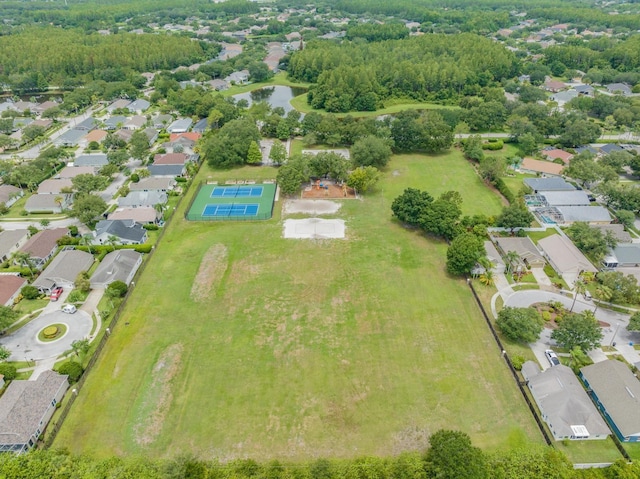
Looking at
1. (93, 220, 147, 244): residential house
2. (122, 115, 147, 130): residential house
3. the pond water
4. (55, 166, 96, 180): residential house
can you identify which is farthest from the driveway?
the pond water

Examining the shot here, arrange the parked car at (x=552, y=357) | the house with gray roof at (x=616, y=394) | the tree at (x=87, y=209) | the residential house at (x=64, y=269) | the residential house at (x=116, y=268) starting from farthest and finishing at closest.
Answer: the tree at (x=87, y=209) < the residential house at (x=116, y=268) < the residential house at (x=64, y=269) < the parked car at (x=552, y=357) < the house with gray roof at (x=616, y=394)

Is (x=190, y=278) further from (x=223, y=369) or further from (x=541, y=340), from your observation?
(x=541, y=340)

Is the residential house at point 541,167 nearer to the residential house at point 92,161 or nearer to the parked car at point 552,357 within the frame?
the parked car at point 552,357

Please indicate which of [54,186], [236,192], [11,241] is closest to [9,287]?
[11,241]

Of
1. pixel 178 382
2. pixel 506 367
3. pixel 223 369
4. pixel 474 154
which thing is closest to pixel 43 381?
pixel 178 382

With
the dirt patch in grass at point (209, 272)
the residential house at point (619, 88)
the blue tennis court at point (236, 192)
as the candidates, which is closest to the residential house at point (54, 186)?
the blue tennis court at point (236, 192)

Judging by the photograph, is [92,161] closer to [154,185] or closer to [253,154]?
[154,185]
